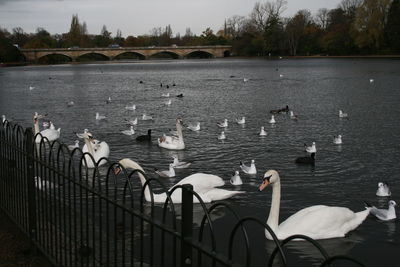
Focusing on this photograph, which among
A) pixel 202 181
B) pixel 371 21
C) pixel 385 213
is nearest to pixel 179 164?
pixel 202 181

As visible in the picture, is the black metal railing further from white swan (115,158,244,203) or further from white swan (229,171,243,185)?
white swan (229,171,243,185)

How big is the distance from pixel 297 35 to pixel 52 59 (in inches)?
2397

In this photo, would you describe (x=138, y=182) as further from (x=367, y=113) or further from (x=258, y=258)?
(x=367, y=113)

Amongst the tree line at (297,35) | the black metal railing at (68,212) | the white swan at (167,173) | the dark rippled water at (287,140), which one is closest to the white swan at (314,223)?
the dark rippled water at (287,140)

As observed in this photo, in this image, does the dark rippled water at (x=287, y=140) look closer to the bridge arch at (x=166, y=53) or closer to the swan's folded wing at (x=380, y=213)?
the swan's folded wing at (x=380, y=213)

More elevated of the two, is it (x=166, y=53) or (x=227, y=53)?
Answer: (x=166, y=53)

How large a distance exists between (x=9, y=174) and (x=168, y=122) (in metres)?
15.9

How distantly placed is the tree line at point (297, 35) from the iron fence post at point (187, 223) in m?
92.0

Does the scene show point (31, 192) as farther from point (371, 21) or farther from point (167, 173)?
point (371, 21)

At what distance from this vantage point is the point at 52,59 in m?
130

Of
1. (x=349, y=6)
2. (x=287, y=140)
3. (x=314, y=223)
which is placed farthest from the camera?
(x=349, y=6)

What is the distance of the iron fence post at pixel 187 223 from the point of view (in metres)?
2.83

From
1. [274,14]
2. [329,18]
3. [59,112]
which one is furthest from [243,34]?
[59,112]

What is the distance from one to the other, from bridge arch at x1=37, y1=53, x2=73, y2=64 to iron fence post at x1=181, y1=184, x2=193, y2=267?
4883 inches
